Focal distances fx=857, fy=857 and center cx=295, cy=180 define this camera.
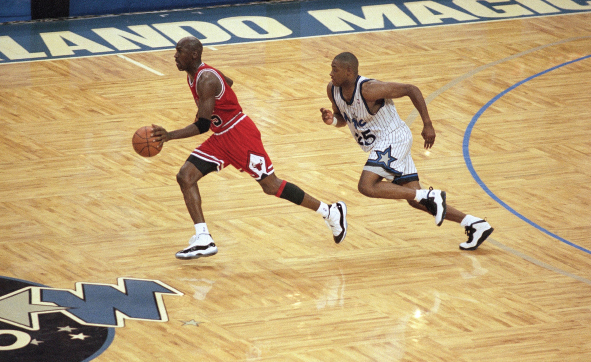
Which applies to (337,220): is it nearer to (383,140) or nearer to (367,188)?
(367,188)

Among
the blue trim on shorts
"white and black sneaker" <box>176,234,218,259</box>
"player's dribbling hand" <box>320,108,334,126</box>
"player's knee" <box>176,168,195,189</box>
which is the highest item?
"player's dribbling hand" <box>320,108,334,126</box>

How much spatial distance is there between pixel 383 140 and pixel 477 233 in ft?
3.52

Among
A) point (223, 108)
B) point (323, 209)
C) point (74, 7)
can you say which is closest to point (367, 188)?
point (323, 209)

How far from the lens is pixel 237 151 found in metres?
6.81

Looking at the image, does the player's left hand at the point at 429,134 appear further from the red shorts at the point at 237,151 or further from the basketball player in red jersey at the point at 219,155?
the red shorts at the point at 237,151

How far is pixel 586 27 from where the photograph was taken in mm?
13445

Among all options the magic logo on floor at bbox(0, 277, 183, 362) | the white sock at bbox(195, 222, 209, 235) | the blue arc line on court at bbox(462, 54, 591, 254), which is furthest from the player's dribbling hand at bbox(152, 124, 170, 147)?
the blue arc line on court at bbox(462, 54, 591, 254)

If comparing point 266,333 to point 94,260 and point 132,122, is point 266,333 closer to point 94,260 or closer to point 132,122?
point 94,260

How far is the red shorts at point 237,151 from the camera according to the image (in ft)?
22.3

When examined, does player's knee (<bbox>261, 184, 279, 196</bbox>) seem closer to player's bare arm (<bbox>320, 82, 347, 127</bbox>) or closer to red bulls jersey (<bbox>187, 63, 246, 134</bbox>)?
red bulls jersey (<bbox>187, 63, 246, 134</bbox>)

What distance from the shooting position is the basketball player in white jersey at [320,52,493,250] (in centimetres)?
661

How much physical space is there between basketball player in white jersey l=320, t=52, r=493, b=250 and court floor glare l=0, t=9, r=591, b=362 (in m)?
0.41

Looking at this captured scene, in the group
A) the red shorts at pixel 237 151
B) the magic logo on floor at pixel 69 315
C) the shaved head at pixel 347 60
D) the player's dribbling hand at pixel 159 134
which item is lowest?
the magic logo on floor at pixel 69 315

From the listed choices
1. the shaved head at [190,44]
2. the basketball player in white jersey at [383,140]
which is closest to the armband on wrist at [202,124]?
the shaved head at [190,44]
